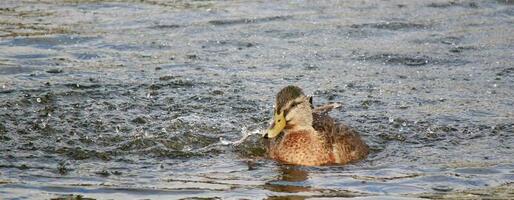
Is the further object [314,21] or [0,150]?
[314,21]

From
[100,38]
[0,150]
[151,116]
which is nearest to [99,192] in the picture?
[0,150]

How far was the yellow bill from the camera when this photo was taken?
31.5 feet

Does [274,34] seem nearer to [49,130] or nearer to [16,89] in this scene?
[16,89]

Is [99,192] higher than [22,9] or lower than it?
lower

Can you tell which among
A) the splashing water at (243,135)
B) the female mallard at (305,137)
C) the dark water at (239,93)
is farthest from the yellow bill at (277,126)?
the splashing water at (243,135)

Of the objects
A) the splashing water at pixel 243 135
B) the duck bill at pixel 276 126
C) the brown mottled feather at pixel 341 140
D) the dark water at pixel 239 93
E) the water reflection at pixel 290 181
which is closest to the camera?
the water reflection at pixel 290 181

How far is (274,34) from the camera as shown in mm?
14836

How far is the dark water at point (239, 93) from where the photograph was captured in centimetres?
894

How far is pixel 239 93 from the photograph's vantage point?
11961mm

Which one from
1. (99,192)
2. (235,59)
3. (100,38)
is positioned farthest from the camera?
(100,38)

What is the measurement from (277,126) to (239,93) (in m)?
2.35

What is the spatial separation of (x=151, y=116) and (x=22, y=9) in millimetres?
5816

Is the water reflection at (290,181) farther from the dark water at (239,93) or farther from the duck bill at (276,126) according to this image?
the duck bill at (276,126)

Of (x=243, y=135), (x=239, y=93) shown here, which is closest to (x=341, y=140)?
(x=243, y=135)
